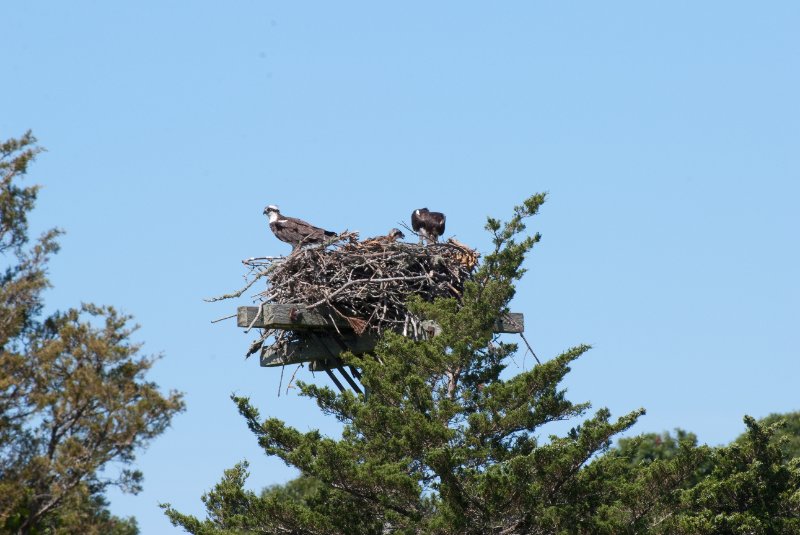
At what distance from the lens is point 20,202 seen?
46.1ft

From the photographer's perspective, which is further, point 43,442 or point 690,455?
point 690,455

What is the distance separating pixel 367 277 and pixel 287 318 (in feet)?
5.26

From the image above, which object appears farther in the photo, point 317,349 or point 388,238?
point 388,238

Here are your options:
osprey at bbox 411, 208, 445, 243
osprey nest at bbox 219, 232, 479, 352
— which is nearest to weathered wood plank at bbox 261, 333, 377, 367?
osprey nest at bbox 219, 232, 479, 352

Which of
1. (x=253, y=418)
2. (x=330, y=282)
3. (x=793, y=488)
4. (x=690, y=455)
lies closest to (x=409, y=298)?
(x=330, y=282)

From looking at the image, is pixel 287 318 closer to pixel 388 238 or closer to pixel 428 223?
pixel 388 238

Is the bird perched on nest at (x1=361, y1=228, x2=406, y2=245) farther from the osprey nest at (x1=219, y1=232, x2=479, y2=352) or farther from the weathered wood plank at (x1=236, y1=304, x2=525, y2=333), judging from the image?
the weathered wood plank at (x1=236, y1=304, x2=525, y2=333)

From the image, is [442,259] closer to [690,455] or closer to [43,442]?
[690,455]

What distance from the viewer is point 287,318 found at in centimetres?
1800

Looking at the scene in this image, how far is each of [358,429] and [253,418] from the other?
128cm

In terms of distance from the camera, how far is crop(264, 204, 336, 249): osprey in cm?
1964

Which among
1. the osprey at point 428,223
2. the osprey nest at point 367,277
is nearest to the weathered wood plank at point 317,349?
the osprey nest at point 367,277

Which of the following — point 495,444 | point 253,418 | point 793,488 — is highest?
point 253,418

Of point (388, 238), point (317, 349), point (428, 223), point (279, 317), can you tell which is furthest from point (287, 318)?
point (428, 223)
